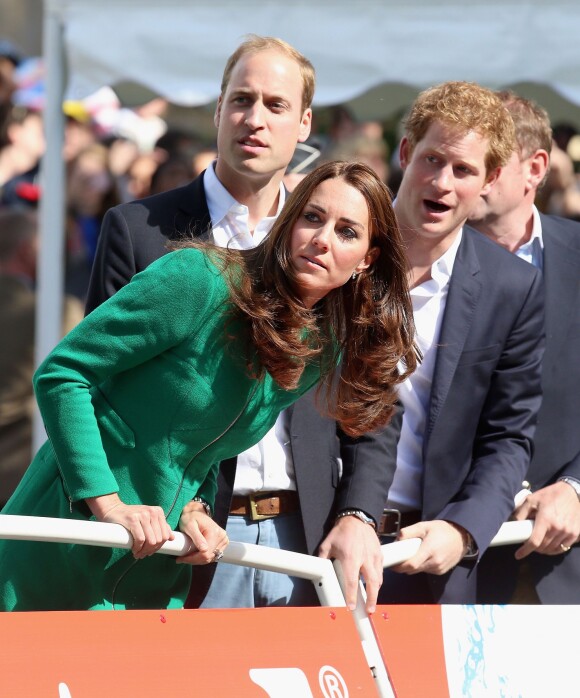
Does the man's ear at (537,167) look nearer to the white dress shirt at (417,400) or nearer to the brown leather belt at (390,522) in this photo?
the white dress shirt at (417,400)

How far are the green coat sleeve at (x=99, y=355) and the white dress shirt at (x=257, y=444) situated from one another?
0.68 m

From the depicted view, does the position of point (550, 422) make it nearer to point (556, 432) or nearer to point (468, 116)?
point (556, 432)

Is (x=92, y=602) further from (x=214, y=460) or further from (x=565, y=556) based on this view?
(x=565, y=556)

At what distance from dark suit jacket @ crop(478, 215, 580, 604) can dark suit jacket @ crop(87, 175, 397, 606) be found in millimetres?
662

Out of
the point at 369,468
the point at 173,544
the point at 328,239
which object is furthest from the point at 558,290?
the point at 173,544

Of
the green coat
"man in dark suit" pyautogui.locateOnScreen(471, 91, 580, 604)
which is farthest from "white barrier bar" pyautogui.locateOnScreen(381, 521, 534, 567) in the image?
the green coat

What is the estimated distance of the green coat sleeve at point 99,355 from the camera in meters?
2.43

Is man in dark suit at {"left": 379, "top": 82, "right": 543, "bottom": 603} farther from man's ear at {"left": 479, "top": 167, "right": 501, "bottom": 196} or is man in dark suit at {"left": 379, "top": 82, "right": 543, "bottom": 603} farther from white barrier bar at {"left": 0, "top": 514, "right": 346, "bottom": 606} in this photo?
white barrier bar at {"left": 0, "top": 514, "right": 346, "bottom": 606}

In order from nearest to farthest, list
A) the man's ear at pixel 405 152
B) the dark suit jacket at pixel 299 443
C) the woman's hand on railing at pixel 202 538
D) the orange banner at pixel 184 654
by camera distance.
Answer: the orange banner at pixel 184 654 < the woman's hand on railing at pixel 202 538 < the dark suit jacket at pixel 299 443 < the man's ear at pixel 405 152

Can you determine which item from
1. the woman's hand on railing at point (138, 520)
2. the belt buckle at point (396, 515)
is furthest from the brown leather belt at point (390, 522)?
the woman's hand on railing at point (138, 520)

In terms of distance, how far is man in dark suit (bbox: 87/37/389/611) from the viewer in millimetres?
3188

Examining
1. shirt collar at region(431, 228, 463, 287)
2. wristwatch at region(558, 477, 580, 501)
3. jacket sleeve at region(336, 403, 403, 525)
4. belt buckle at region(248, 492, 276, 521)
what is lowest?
wristwatch at region(558, 477, 580, 501)

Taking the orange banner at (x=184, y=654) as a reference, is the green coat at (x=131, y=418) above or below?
above

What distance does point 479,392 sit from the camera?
3461mm
